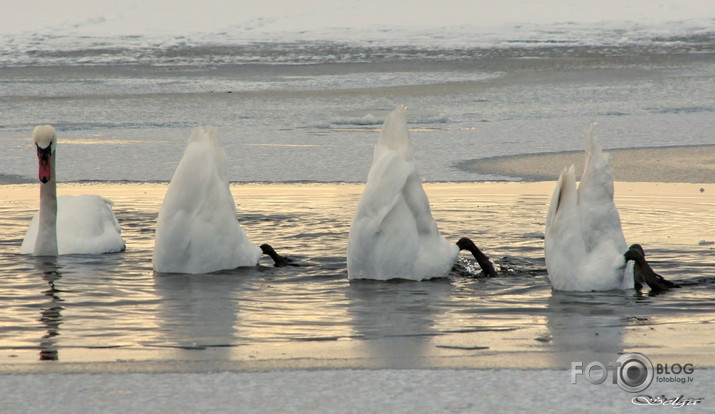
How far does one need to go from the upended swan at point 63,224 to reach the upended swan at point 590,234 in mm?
3147

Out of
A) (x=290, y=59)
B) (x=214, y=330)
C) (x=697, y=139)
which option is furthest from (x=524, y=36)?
(x=214, y=330)

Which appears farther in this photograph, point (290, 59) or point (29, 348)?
point (290, 59)

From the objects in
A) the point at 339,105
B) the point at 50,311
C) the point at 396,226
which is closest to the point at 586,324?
the point at 396,226

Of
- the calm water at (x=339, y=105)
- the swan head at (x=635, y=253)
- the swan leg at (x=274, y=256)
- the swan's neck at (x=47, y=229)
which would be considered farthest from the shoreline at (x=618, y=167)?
the swan head at (x=635, y=253)

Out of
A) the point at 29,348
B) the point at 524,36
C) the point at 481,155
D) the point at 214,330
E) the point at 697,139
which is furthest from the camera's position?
the point at 524,36

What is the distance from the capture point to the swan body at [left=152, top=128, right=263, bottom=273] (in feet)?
22.8

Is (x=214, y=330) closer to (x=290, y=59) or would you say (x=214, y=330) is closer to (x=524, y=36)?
(x=290, y=59)

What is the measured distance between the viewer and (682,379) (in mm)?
4258

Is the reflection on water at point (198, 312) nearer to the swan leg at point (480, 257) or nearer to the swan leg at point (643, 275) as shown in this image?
the swan leg at point (480, 257)

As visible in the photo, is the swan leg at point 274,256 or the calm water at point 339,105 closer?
the swan leg at point 274,256

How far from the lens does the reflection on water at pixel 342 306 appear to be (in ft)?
16.3

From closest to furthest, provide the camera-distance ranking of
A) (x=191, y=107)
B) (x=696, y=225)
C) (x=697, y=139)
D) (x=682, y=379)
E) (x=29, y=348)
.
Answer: (x=682, y=379) → (x=29, y=348) → (x=696, y=225) → (x=697, y=139) → (x=191, y=107)

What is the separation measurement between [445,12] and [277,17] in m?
8.77

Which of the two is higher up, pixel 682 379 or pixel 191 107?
pixel 682 379
